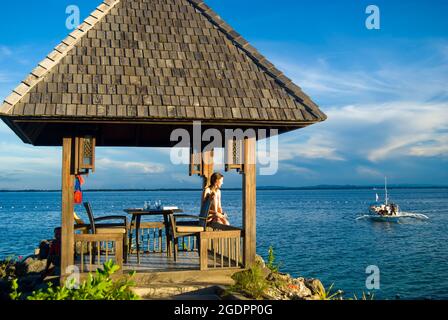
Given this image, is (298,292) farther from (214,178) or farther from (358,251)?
(358,251)

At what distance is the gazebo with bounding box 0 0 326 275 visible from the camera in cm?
876

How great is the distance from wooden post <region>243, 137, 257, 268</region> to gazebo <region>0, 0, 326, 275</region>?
0.02 meters

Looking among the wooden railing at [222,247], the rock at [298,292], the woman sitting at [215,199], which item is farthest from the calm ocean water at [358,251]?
the wooden railing at [222,247]

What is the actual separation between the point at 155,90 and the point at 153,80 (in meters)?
0.28

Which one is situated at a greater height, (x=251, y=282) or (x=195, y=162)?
(x=195, y=162)

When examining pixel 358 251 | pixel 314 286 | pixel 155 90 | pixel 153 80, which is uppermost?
pixel 153 80

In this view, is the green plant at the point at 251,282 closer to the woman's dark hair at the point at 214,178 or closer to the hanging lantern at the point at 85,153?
the woman's dark hair at the point at 214,178

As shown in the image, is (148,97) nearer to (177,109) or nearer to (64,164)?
(177,109)

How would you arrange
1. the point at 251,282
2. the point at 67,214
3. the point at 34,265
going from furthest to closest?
the point at 34,265 → the point at 251,282 → the point at 67,214

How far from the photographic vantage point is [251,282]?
899 centimetres

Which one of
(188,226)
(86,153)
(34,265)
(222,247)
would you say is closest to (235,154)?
(222,247)

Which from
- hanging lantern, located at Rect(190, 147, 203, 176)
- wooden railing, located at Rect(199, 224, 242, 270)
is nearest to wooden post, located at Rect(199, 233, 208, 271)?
wooden railing, located at Rect(199, 224, 242, 270)
